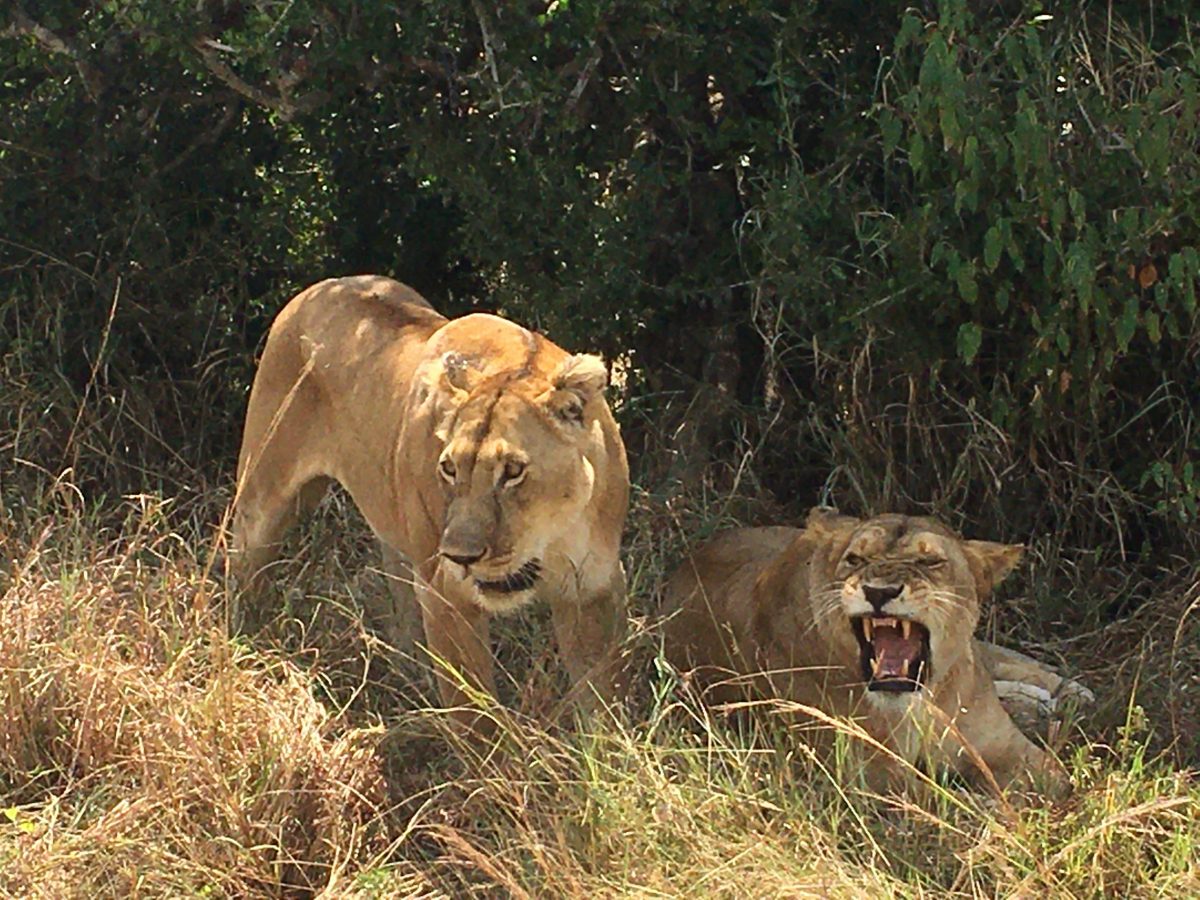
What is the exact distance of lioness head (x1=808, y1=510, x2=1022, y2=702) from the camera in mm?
4602

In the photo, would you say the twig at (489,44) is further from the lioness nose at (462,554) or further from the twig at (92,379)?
the lioness nose at (462,554)

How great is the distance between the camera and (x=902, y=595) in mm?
4582

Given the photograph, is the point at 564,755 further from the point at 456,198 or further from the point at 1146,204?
the point at 456,198

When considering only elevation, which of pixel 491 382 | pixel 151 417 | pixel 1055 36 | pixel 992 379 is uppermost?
pixel 1055 36

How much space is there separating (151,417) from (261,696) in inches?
95.6

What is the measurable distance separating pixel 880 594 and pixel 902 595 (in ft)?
0.16

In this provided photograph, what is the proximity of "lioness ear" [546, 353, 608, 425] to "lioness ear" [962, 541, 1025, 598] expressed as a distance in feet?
3.10

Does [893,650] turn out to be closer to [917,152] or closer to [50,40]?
[917,152]

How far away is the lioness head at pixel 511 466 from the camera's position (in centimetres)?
466

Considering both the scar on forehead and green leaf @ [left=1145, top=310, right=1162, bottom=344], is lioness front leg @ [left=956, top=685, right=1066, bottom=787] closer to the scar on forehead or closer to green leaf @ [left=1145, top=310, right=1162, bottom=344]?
the scar on forehead

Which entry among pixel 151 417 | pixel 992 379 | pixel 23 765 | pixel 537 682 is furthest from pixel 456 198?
pixel 23 765

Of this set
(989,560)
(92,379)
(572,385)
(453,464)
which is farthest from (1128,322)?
(92,379)

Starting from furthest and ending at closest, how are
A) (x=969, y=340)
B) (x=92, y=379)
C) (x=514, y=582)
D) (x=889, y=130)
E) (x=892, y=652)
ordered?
(x=92, y=379) → (x=969, y=340) → (x=889, y=130) → (x=514, y=582) → (x=892, y=652)

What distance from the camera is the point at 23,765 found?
15.4 ft
